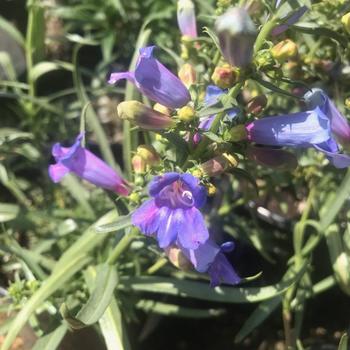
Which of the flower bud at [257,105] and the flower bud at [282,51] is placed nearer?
the flower bud at [282,51]

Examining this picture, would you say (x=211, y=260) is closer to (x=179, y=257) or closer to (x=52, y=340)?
(x=179, y=257)

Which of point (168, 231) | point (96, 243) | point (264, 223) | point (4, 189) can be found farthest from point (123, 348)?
point (4, 189)

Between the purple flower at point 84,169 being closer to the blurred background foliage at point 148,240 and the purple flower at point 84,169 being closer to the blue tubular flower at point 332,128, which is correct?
the blurred background foliage at point 148,240

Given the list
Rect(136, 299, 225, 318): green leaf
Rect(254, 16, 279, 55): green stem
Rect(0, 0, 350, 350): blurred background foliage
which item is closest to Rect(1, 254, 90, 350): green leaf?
Rect(0, 0, 350, 350): blurred background foliage

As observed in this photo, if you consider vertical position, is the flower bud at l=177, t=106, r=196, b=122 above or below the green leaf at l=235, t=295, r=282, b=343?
above

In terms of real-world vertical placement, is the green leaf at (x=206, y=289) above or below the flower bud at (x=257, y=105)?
below

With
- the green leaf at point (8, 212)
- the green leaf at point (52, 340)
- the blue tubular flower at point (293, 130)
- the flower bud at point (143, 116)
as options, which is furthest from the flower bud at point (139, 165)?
the green leaf at point (8, 212)

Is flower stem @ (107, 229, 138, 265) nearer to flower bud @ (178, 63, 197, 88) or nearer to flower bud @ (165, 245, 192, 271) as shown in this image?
flower bud @ (165, 245, 192, 271)
